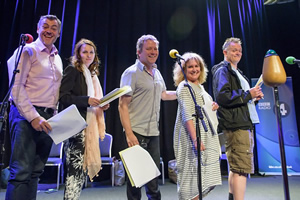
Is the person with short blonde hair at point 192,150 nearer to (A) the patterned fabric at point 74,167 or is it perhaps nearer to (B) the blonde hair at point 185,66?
(B) the blonde hair at point 185,66

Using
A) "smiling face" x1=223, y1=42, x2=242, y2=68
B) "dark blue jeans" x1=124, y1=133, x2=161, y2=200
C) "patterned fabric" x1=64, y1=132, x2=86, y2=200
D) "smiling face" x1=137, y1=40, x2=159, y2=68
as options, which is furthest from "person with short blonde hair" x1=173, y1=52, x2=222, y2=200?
"patterned fabric" x1=64, y1=132, x2=86, y2=200

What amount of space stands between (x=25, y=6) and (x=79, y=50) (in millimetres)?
3453

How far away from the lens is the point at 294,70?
501 centimetres

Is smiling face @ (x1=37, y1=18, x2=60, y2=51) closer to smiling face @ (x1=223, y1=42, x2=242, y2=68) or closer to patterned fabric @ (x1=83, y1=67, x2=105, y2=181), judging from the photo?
patterned fabric @ (x1=83, y1=67, x2=105, y2=181)

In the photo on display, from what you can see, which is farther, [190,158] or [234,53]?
[234,53]

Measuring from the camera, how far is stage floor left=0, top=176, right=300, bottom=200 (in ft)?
9.74

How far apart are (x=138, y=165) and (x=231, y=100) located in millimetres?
873

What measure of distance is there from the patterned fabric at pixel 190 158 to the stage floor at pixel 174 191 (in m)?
1.42

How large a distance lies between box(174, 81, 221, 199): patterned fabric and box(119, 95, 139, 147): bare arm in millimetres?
333

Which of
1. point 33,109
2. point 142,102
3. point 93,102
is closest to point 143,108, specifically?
point 142,102

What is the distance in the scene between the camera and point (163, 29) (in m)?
4.79

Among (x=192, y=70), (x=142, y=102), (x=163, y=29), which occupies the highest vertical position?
(x=163, y=29)

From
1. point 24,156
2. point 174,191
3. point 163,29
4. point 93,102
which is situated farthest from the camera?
point 163,29

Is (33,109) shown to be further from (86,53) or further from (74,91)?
(86,53)
